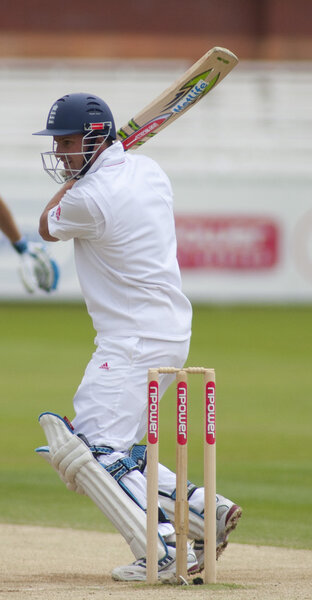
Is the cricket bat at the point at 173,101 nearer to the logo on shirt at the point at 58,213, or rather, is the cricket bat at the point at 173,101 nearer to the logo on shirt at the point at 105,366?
the logo on shirt at the point at 58,213

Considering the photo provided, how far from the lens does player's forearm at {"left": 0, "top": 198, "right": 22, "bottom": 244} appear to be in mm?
5418

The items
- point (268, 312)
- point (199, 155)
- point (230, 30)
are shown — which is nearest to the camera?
point (268, 312)

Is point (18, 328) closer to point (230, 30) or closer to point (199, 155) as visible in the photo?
point (199, 155)

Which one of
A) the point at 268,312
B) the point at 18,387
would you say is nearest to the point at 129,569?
the point at 18,387

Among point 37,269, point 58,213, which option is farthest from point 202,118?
point 58,213

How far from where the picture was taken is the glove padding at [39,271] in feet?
15.5

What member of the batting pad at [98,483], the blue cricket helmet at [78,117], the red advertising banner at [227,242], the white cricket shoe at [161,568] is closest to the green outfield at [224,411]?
the red advertising banner at [227,242]

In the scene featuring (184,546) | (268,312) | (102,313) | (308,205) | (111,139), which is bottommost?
(268,312)

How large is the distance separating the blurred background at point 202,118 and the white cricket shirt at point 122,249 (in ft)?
38.2

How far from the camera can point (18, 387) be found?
10.0 meters

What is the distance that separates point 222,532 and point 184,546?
25cm

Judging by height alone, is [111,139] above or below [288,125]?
above

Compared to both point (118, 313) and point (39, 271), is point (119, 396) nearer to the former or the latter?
point (118, 313)

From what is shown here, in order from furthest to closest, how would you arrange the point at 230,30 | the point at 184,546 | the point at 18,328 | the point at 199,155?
the point at 230,30
the point at 199,155
the point at 18,328
the point at 184,546
